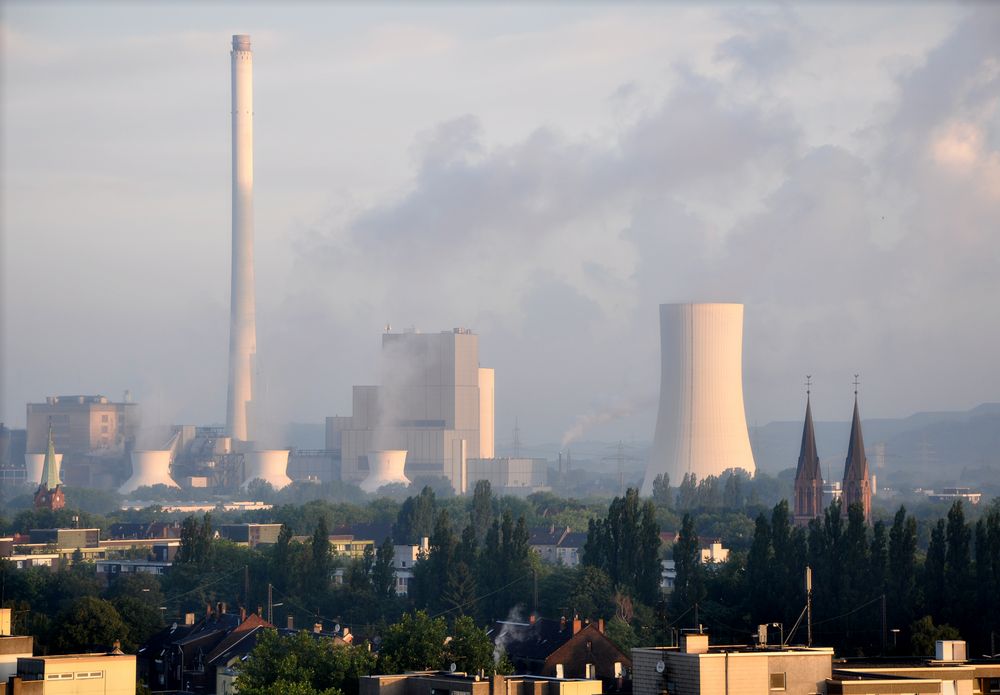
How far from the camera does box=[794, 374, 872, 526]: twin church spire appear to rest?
321 feet

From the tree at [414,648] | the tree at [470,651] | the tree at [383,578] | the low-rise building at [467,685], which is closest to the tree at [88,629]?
the tree at [383,578]

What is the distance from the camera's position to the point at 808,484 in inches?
3964

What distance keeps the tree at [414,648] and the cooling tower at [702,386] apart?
191 ft

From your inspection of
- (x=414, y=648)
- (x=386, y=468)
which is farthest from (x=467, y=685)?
(x=386, y=468)

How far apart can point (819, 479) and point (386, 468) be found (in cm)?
6127

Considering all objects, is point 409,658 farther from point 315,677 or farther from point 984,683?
point 984,683

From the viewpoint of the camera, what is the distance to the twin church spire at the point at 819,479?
321 ft

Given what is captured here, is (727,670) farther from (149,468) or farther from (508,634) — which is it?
(149,468)

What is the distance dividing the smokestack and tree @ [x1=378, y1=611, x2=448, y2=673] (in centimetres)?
11577

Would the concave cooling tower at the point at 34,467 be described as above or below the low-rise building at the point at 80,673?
above

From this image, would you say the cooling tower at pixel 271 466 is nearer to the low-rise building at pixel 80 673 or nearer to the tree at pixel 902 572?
the tree at pixel 902 572

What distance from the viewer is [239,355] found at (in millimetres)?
158750

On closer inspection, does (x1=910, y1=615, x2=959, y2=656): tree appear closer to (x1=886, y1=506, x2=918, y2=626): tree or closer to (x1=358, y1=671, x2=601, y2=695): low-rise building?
(x1=886, y1=506, x2=918, y2=626): tree

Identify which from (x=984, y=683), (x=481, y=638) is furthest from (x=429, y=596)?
(x=984, y=683)
